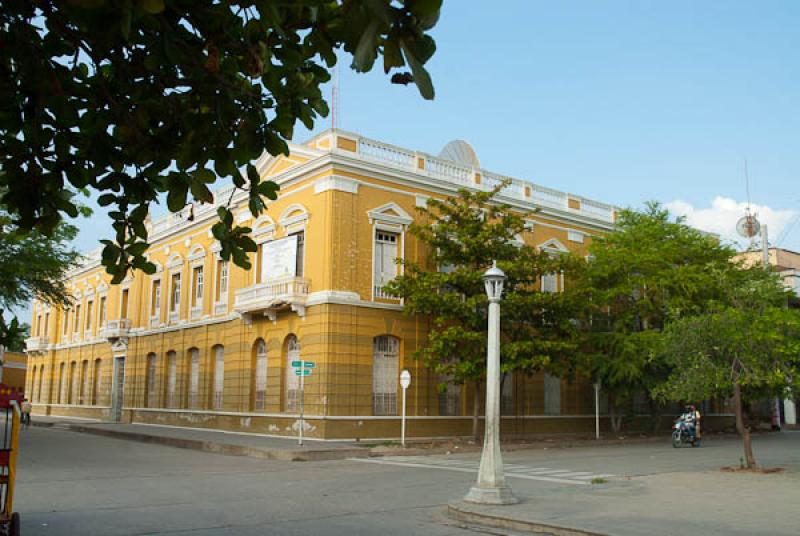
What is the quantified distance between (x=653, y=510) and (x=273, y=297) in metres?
18.9

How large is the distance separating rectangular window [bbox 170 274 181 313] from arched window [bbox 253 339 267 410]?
892cm

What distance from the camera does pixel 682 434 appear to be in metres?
26.9

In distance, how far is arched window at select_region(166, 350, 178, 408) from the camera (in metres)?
36.8

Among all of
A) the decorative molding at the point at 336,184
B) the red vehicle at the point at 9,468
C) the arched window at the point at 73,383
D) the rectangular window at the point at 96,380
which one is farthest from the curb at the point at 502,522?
the arched window at the point at 73,383

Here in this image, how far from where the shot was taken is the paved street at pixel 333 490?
959cm

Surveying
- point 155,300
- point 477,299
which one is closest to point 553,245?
point 477,299

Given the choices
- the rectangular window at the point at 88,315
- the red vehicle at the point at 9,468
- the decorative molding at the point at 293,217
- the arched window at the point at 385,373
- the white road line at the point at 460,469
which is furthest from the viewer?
the rectangular window at the point at 88,315

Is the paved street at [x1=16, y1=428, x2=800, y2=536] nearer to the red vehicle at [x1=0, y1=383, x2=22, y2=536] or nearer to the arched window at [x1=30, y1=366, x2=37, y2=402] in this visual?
the red vehicle at [x1=0, y1=383, x2=22, y2=536]

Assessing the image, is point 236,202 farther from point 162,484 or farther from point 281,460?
point 162,484

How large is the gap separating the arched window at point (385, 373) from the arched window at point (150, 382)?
54.4 feet

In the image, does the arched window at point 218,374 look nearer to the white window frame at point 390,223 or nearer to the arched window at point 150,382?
the arched window at point 150,382

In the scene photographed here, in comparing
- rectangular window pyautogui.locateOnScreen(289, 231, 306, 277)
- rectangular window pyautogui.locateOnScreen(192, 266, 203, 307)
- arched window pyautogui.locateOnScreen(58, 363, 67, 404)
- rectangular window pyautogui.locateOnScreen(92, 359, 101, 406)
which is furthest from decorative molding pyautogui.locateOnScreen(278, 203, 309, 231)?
arched window pyautogui.locateOnScreen(58, 363, 67, 404)

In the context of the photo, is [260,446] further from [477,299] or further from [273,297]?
[477,299]

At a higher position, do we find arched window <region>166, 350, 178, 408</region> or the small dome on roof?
the small dome on roof
